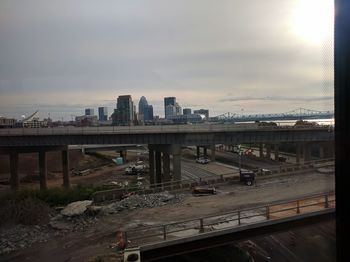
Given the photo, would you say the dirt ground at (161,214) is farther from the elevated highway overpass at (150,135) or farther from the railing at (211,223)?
the elevated highway overpass at (150,135)

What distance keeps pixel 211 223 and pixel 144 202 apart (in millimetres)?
3423

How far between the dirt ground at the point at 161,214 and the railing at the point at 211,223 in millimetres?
564

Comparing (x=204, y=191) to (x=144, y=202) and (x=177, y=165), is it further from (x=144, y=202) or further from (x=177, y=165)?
(x=177, y=165)

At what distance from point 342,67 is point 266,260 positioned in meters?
7.19

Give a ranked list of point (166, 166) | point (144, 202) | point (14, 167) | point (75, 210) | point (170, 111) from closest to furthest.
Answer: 1. point (75, 210)
2. point (144, 202)
3. point (14, 167)
4. point (166, 166)
5. point (170, 111)

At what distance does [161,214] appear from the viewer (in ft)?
31.1

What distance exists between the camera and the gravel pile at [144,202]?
10363 mm

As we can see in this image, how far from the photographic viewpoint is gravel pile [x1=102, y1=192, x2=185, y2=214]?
408 inches

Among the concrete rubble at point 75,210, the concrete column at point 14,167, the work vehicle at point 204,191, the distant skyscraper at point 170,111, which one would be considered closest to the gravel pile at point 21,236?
the concrete rubble at point 75,210

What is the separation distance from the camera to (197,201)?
11.1m

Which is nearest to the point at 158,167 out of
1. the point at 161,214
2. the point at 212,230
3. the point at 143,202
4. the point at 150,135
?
the point at 150,135

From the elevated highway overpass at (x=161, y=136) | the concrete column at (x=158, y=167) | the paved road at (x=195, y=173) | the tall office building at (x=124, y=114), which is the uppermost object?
the tall office building at (x=124, y=114)

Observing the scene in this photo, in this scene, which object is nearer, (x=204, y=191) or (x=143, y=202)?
(x=143, y=202)

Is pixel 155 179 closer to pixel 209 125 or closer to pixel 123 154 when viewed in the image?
pixel 209 125
